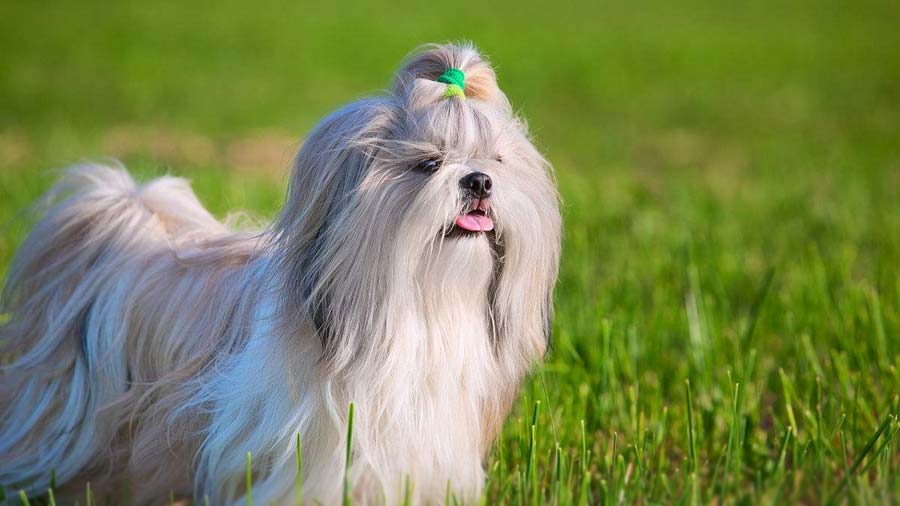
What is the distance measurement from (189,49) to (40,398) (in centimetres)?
1417

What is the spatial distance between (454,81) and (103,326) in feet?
4.41

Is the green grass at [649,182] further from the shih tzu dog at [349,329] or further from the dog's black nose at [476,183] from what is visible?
the dog's black nose at [476,183]

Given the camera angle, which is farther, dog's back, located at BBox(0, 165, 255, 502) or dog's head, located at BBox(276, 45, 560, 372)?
dog's back, located at BBox(0, 165, 255, 502)

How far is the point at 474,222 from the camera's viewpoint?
7.55ft

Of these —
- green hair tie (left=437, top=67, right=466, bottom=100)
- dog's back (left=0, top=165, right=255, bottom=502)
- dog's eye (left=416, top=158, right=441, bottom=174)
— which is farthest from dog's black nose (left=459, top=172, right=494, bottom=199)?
dog's back (left=0, top=165, right=255, bottom=502)

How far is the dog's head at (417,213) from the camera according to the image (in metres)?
2.29

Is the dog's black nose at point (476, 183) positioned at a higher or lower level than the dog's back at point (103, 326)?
higher

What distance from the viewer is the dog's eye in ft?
7.71

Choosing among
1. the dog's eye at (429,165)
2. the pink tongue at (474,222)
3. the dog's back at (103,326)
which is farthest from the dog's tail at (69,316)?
the pink tongue at (474,222)

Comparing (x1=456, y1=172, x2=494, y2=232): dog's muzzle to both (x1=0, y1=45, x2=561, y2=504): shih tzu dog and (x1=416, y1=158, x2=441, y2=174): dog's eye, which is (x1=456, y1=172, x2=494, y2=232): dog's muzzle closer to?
(x1=0, y1=45, x2=561, y2=504): shih tzu dog

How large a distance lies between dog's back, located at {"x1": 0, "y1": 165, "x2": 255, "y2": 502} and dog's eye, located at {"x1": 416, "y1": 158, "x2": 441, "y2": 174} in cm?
74

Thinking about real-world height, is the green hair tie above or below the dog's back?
above

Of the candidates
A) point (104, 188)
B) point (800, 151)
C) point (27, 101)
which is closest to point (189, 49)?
point (27, 101)

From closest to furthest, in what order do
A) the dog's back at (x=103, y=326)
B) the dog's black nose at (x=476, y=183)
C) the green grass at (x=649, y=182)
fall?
the dog's black nose at (x=476, y=183)
the dog's back at (x=103, y=326)
the green grass at (x=649, y=182)
